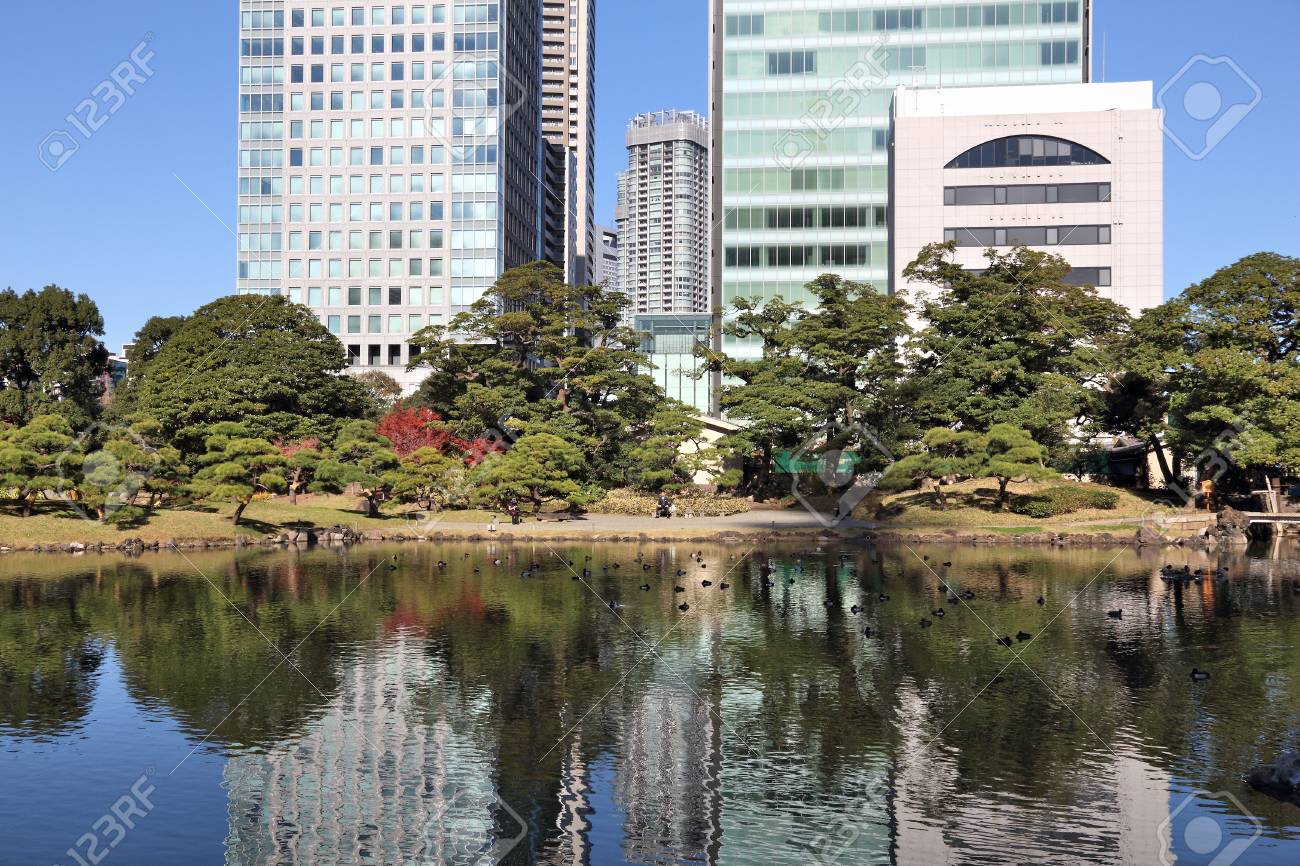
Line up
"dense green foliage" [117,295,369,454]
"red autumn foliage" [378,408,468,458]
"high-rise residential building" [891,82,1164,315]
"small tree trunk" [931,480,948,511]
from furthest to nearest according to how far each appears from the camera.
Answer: "high-rise residential building" [891,82,1164,315], "red autumn foliage" [378,408,468,458], "dense green foliage" [117,295,369,454], "small tree trunk" [931,480,948,511]

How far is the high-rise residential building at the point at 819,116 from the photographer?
103812 mm

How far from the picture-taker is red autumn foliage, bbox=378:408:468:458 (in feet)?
238

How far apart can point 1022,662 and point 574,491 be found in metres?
38.7

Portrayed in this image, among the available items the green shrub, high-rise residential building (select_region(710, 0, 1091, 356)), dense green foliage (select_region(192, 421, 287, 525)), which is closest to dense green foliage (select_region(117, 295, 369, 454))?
dense green foliage (select_region(192, 421, 287, 525))

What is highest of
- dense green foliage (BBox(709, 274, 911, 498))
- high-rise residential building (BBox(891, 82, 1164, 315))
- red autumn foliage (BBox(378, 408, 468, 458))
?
high-rise residential building (BBox(891, 82, 1164, 315))

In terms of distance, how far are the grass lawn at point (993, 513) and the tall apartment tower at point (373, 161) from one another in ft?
225

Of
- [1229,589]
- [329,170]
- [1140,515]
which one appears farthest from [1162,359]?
Result: [329,170]

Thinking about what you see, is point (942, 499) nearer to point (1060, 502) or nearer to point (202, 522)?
point (1060, 502)

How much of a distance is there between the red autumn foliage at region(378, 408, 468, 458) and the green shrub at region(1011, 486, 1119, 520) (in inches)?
1478

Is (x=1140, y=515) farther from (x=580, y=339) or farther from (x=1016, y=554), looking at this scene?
(x=580, y=339)

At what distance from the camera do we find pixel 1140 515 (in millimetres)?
62844

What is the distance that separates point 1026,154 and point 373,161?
7391 cm

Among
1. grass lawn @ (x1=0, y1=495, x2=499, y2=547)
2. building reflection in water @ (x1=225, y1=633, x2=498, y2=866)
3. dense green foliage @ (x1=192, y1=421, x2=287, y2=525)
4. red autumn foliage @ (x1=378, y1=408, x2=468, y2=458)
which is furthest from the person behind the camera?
red autumn foliage @ (x1=378, y1=408, x2=468, y2=458)

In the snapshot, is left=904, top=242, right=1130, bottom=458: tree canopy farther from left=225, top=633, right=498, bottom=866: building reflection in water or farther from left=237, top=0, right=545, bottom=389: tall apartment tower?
left=237, top=0, right=545, bottom=389: tall apartment tower
